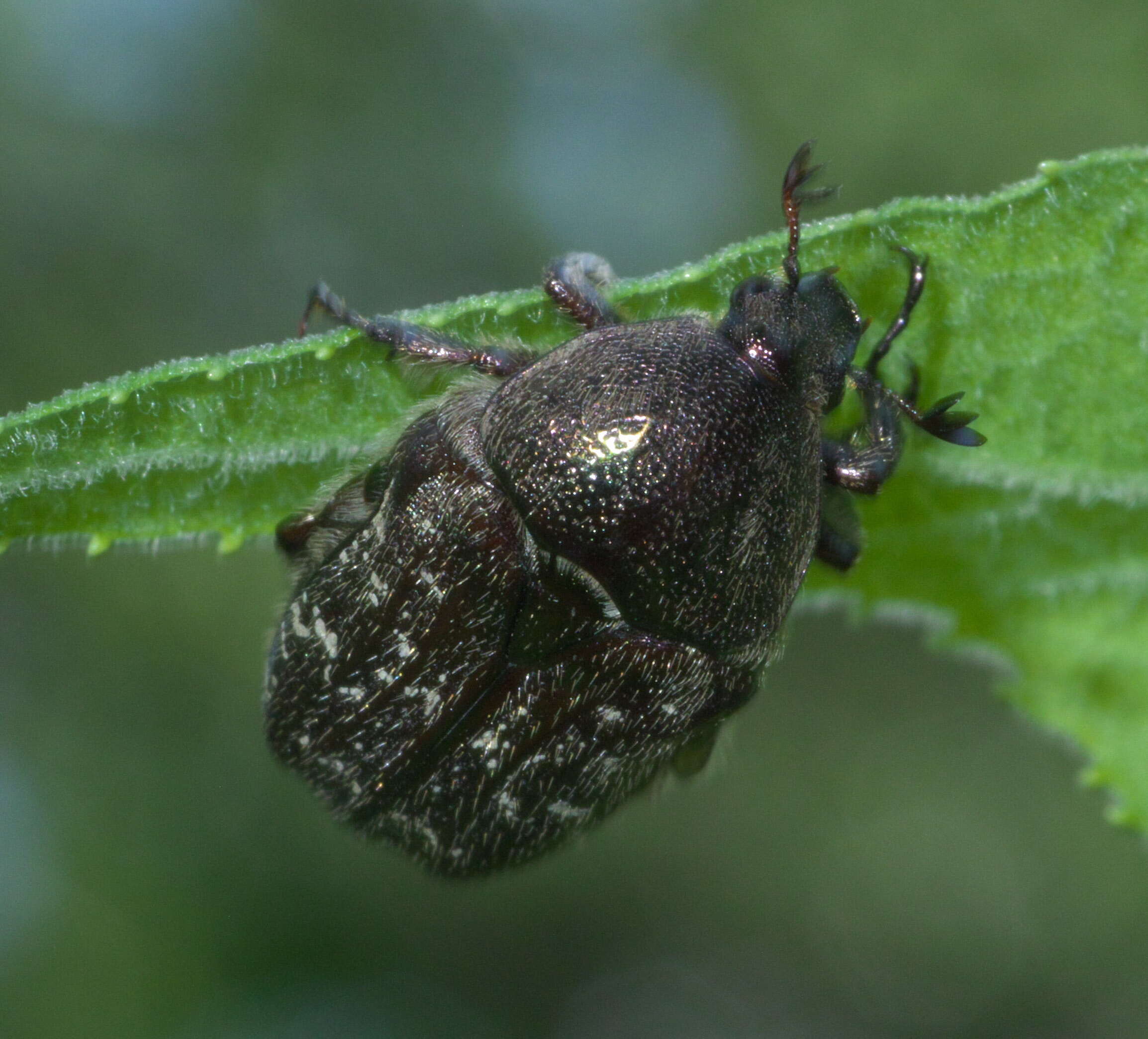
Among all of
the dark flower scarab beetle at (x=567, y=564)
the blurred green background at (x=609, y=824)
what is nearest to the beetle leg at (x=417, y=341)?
the dark flower scarab beetle at (x=567, y=564)

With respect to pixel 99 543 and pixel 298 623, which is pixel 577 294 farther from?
pixel 99 543

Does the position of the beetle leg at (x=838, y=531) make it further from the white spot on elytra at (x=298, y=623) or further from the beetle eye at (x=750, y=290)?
the white spot on elytra at (x=298, y=623)

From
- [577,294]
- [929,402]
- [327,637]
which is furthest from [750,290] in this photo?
[327,637]

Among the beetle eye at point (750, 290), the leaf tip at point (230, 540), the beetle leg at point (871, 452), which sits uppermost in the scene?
the beetle eye at point (750, 290)

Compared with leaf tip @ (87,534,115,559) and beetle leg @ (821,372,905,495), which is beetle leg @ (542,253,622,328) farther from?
leaf tip @ (87,534,115,559)

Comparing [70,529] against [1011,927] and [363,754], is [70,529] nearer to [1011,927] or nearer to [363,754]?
[363,754]

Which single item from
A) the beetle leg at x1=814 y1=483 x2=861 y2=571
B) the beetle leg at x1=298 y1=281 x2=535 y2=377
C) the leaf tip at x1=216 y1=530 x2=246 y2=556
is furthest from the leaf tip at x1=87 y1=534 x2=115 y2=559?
the beetle leg at x1=814 y1=483 x2=861 y2=571
